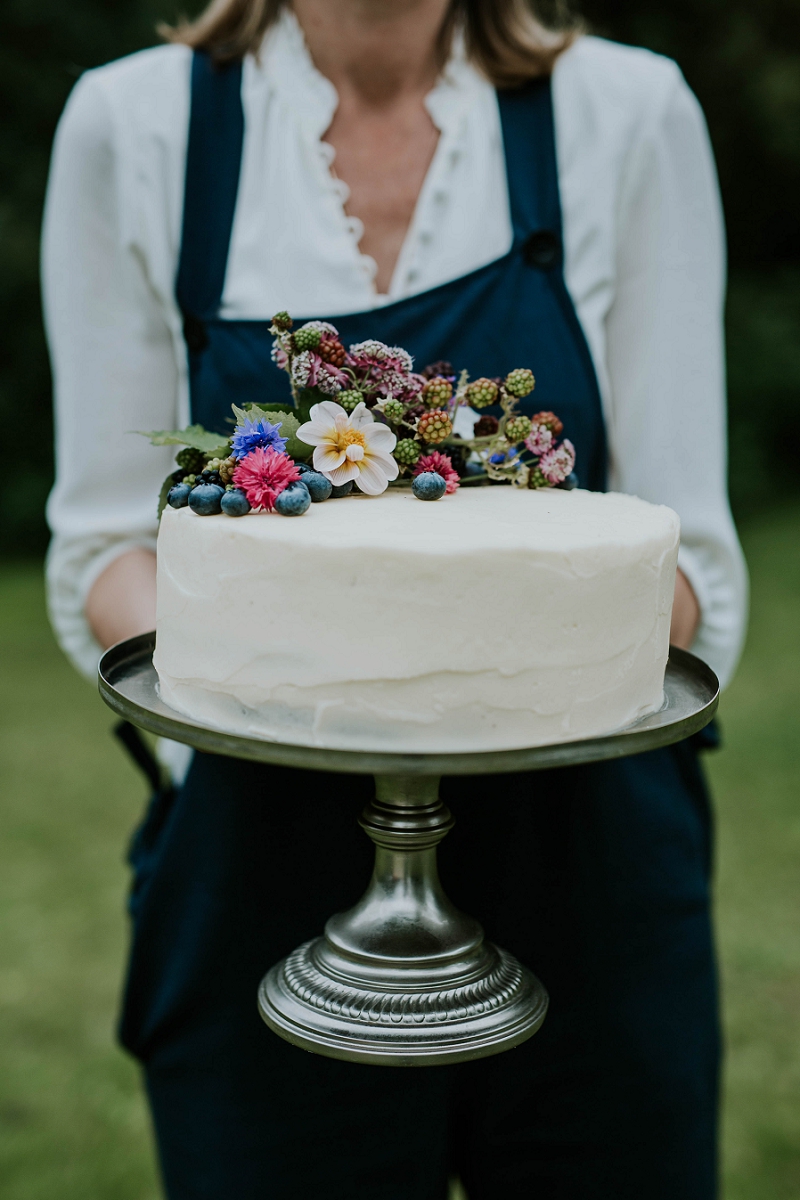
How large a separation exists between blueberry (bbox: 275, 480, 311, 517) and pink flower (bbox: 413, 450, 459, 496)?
0.16 metres

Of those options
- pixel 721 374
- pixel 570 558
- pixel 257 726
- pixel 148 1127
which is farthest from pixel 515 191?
pixel 148 1127

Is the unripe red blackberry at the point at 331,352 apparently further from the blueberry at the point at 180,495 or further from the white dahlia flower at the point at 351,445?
the blueberry at the point at 180,495

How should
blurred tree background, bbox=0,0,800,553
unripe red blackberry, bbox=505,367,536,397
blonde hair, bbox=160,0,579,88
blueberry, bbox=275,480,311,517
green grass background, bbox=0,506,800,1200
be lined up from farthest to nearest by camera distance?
1. blurred tree background, bbox=0,0,800,553
2. green grass background, bbox=0,506,800,1200
3. blonde hair, bbox=160,0,579,88
4. unripe red blackberry, bbox=505,367,536,397
5. blueberry, bbox=275,480,311,517

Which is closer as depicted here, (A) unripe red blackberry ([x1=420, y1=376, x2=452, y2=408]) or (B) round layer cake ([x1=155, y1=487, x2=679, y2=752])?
(B) round layer cake ([x1=155, y1=487, x2=679, y2=752])

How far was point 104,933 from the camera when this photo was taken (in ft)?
13.5

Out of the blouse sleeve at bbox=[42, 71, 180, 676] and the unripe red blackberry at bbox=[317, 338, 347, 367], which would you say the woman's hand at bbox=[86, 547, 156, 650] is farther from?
the unripe red blackberry at bbox=[317, 338, 347, 367]

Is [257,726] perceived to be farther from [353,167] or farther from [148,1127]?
[148,1127]

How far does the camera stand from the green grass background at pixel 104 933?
3.05m

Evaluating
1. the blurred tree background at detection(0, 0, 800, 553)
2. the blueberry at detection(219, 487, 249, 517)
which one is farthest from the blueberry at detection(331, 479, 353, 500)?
the blurred tree background at detection(0, 0, 800, 553)

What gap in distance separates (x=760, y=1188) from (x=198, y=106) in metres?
2.53

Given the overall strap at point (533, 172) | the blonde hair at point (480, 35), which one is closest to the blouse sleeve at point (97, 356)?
the blonde hair at point (480, 35)

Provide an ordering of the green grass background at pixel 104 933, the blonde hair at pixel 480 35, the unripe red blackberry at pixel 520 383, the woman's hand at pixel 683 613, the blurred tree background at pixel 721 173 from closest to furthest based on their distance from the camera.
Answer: the unripe red blackberry at pixel 520 383 < the woman's hand at pixel 683 613 < the blonde hair at pixel 480 35 < the green grass background at pixel 104 933 < the blurred tree background at pixel 721 173

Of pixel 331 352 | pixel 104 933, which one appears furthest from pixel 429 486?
pixel 104 933

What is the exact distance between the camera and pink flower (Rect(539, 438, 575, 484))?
4.43ft
